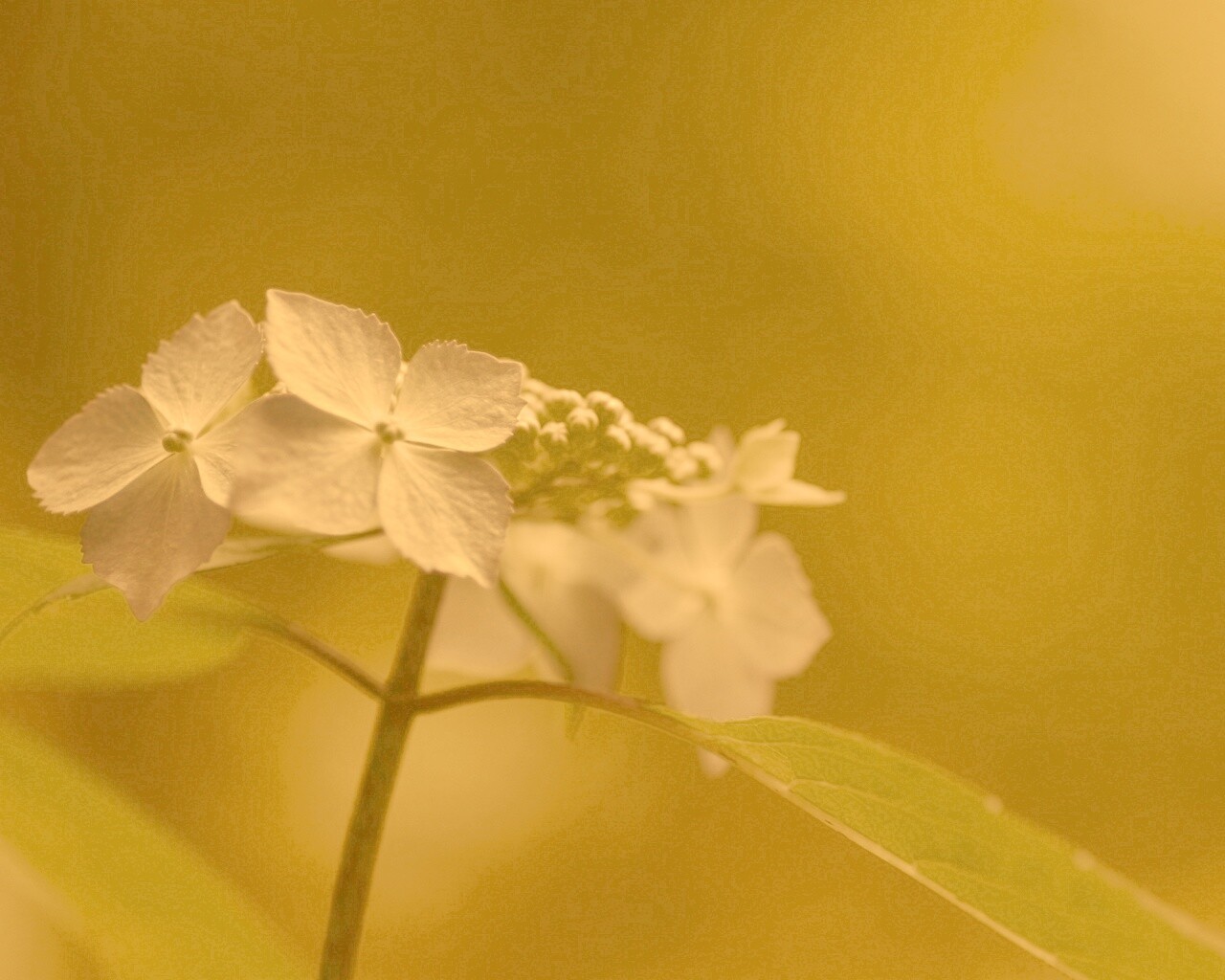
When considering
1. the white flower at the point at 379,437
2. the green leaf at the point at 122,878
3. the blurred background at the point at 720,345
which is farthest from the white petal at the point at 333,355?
the blurred background at the point at 720,345

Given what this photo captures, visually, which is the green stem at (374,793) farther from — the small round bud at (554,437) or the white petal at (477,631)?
the white petal at (477,631)

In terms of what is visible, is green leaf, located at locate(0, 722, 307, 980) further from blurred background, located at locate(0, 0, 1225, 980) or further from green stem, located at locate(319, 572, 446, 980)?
blurred background, located at locate(0, 0, 1225, 980)

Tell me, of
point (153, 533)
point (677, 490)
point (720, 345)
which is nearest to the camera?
point (153, 533)

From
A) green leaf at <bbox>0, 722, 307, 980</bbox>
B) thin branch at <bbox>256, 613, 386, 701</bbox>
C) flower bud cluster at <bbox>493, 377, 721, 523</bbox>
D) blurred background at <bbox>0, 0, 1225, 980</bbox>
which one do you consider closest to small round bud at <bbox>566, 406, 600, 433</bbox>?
flower bud cluster at <bbox>493, 377, 721, 523</bbox>

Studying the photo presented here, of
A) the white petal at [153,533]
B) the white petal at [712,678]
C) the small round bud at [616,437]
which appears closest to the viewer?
the white petal at [153,533]

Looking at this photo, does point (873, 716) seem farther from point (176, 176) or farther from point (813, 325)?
point (176, 176)

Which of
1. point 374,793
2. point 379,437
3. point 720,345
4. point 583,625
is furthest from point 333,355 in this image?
point 720,345

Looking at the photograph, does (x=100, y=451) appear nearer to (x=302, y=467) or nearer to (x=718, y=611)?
(x=302, y=467)
